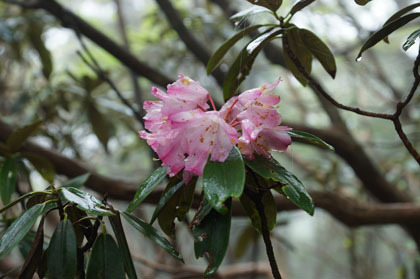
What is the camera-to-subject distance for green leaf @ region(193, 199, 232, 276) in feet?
1.52

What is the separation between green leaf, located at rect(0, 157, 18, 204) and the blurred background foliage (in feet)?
0.37

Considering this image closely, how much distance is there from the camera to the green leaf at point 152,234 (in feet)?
1.69

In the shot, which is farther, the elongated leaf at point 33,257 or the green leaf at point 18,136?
the green leaf at point 18,136

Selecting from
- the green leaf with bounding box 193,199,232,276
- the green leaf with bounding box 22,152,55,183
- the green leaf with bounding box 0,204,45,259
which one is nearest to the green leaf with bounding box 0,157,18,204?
the green leaf with bounding box 22,152,55,183

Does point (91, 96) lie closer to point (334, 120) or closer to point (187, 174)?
point (334, 120)

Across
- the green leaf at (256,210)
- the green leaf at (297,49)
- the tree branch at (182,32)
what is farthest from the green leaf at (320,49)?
the tree branch at (182,32)

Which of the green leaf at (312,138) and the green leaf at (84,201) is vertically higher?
the green leaf at (84,201)

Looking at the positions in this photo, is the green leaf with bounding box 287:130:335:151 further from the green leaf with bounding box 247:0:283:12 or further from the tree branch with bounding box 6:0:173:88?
the tree branch with bounding box 6:0:173:88

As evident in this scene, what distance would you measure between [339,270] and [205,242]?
186 inches

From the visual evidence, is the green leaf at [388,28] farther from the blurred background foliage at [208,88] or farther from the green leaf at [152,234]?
the green leaf at [152,234]

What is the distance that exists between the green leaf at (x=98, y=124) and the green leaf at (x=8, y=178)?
24.0 inches

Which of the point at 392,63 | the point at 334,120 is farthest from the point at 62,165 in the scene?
the point at 392,63

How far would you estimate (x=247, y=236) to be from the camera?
5.73 feet

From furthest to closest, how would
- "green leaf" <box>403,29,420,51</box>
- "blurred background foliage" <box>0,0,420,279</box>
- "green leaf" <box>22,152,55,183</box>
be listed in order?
"blurred background foliage" <box>0,0,420,279</box> → "green leaf" <box>22,152,55,183</box> → "green leaf" <box>403,29,420,51</box>
